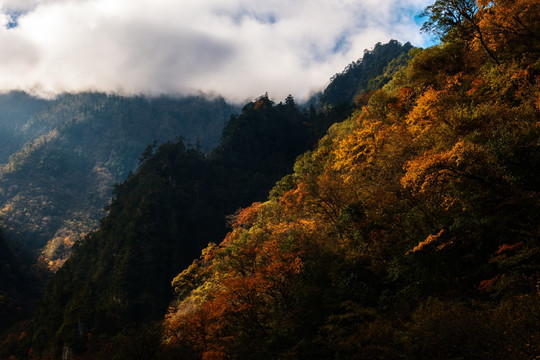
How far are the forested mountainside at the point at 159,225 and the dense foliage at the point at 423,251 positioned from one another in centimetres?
2593

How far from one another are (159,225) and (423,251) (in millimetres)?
85797

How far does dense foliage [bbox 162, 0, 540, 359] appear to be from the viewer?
11523 millimetres

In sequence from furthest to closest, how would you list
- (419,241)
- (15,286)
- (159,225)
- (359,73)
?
(359,73) → (15,286) → (159,225) → (419,241)

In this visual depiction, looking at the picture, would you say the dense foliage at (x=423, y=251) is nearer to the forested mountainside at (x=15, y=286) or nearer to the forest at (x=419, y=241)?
the forest at (x=419, y=241)

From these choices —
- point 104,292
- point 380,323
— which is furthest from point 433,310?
point 104,292

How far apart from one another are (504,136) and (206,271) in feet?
124

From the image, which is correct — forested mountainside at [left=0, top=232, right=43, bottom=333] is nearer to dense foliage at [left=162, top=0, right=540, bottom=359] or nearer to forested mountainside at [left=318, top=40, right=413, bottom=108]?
dense foliage at [left=162, top=0, right=540, bottom=359]

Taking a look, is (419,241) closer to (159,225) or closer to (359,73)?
(159,225)

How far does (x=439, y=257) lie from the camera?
15609 mm

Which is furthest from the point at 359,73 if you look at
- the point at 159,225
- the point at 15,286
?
the point at 15,286

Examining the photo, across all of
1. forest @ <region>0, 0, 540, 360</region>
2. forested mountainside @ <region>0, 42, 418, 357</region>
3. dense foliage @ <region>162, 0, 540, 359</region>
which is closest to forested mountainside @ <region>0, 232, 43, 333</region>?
forested mountainside @ <region>0, 42, 418, 357</region>

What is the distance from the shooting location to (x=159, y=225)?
91.2 meters

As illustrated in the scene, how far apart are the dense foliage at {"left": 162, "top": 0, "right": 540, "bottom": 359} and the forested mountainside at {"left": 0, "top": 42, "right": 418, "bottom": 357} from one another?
25928mm

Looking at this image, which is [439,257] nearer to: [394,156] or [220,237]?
[394,156]
